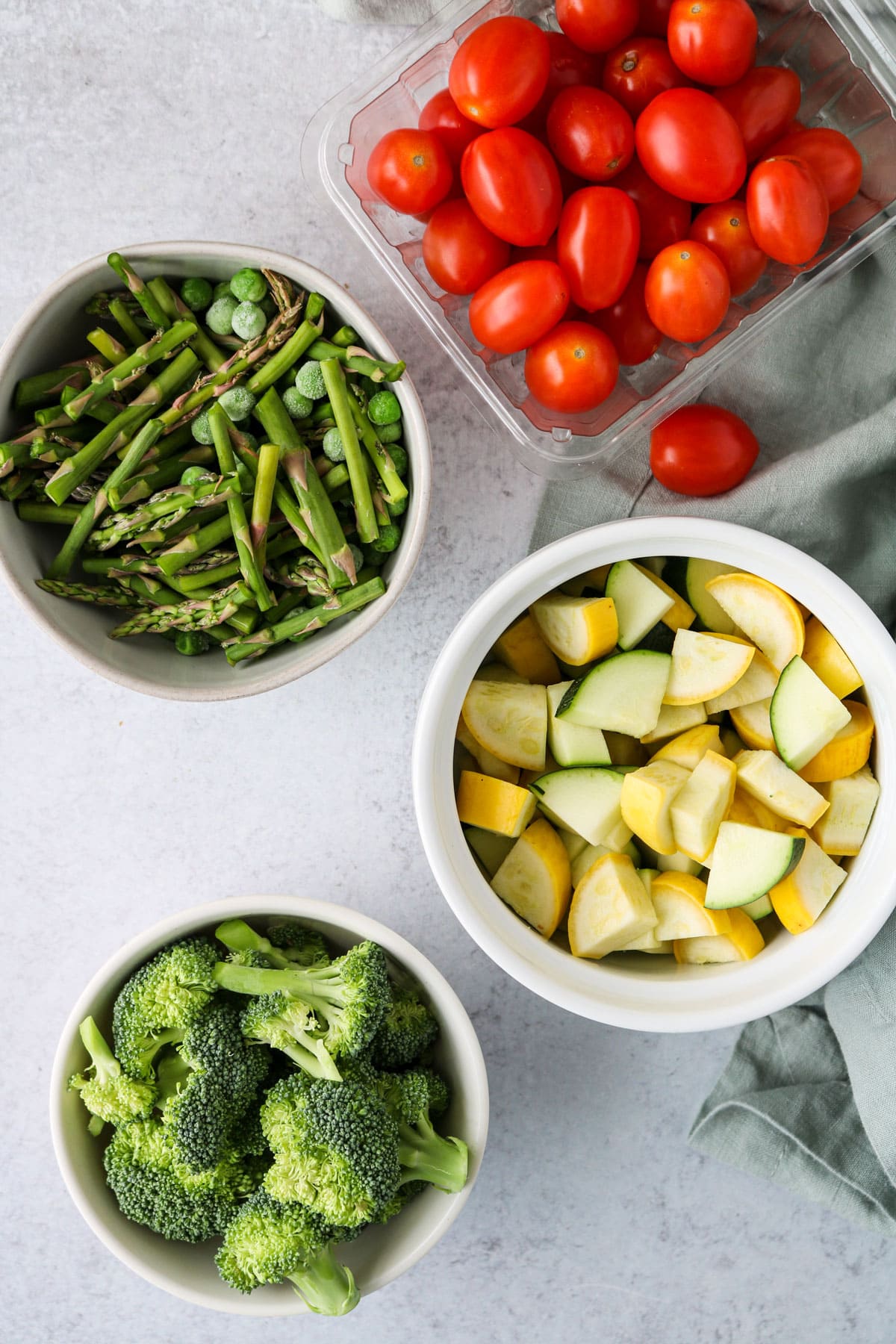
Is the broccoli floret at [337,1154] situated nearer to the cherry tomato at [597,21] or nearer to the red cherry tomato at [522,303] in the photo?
the red cherry tomato at [522,303]

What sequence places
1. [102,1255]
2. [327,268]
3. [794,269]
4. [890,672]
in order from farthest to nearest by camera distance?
[102,1255] < [327,268] < [794,269] < [890,672]

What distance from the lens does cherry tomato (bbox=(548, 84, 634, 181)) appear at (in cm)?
147

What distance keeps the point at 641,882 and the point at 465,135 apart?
46.4 inches

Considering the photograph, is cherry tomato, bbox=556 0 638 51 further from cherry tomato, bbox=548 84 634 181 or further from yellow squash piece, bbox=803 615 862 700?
yellow squash piece, bbox=803 615 862 700

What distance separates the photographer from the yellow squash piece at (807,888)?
1569 mm

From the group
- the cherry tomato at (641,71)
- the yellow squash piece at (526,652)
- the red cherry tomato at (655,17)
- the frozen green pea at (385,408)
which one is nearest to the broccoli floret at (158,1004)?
the yellow squash piece at (526,652)

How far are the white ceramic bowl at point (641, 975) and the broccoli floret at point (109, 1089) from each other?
22.6 inches

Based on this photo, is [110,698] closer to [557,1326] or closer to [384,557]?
[384,557]

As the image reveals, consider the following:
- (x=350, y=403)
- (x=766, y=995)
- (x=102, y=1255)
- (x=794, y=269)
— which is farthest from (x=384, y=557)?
(x=102, y=1255)

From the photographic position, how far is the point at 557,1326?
6.49 feet

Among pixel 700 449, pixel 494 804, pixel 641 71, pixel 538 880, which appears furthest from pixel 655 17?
pixel 538 880

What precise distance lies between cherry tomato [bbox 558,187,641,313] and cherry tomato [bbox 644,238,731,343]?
51mm

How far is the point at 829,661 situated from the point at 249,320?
103cm

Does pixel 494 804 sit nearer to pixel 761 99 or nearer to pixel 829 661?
pixel 829 661
